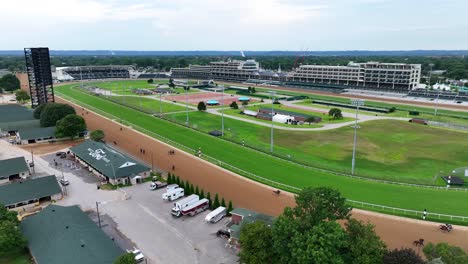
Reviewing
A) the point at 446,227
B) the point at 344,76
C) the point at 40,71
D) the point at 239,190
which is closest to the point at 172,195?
the point at 239,190

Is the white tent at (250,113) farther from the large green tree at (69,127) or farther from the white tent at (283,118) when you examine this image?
the large green tree at (69,127)

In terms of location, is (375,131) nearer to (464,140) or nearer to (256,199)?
(464,140)

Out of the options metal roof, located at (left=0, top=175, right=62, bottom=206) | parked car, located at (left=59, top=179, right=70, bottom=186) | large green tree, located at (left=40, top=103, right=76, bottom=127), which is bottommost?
parked car, located at (left=59, top=179, right=70, bottom=186)

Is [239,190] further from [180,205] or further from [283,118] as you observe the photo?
[283,118]

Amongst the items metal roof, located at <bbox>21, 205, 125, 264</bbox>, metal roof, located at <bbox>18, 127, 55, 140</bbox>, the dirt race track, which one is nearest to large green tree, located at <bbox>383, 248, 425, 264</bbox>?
the dirt race track

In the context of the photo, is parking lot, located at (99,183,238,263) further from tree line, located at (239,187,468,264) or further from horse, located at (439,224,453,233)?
horse, located at (439,224,453,233)
